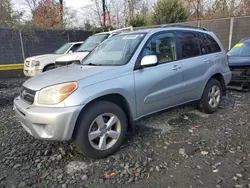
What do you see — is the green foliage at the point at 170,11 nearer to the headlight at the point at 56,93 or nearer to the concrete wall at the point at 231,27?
the concrete wall at the point at 231,27

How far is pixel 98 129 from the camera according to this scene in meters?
3.09

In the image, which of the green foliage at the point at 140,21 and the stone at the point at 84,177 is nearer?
the stone at the point at 84,177

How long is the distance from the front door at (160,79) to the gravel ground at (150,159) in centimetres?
52

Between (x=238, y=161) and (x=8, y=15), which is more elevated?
(x=8, y=15)

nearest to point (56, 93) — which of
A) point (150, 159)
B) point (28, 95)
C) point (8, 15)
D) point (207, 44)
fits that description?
point (28, 95)

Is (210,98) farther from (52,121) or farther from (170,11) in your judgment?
(170,11)

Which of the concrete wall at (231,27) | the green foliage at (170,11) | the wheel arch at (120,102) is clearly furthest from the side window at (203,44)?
the green foliage at (170,11)

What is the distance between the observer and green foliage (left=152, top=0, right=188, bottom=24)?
53.8ft

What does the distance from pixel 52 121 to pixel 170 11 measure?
1555cm

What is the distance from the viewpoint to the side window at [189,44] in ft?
13.9

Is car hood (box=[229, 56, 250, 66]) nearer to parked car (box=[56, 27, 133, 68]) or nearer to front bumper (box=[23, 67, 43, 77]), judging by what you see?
parked car (box=[56, 27, 133, 68])

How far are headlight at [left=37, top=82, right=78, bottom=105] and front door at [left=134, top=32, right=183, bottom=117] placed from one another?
3.23 feet

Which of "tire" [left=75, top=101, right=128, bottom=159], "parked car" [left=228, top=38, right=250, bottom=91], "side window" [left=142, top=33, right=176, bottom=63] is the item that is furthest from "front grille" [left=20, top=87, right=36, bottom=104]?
"parked car" [left=228, top=38, right=250, bottom=91]

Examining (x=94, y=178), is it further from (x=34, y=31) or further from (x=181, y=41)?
(x=34, y=31)
